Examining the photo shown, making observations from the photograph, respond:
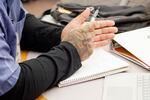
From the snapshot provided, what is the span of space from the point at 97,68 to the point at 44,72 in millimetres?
193

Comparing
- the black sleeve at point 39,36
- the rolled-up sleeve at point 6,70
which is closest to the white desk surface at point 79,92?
the rolled-up sleeve at point 6,70

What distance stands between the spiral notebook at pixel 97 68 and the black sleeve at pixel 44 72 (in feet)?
0.07

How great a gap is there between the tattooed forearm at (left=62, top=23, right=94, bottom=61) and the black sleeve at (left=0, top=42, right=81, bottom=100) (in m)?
0.03

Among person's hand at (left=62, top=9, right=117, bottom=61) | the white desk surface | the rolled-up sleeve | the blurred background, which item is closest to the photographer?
the rolled-up sleeve

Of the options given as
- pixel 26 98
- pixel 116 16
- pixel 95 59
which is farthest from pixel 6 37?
pixel 116 16

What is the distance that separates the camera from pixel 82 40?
1075 millimetres

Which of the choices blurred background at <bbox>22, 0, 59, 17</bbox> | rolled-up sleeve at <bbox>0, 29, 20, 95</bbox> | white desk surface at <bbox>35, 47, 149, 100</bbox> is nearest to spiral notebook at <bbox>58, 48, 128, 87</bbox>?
white desk surface at <bbox>35, 47, 149, 100</bbox>

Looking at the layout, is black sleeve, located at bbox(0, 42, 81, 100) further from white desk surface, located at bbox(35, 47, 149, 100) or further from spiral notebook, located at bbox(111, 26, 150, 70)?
spiral notebook, located at bbox(111, 26, 150, 70)

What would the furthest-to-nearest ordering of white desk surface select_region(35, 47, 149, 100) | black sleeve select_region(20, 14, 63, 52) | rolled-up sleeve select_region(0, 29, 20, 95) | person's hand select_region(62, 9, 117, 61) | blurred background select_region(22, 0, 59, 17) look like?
blurred background select_region(22, 0, 59, 17) < black sleeve select_region(20, 14, 63, 52) < person's hand select_region(62, 9, 117, 61) < white desk surface select_region(35, 47, 149, 100) < rolled-up sleeve select_region(0, 29, 20, 95)

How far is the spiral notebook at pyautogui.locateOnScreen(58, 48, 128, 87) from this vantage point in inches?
40.3

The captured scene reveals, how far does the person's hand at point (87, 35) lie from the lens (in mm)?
A: 1065

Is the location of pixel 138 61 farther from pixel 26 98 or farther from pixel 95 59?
pixel 26 98

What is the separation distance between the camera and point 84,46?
107 centimetres

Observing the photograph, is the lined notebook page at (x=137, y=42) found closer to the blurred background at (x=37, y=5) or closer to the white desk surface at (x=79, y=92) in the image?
the white desk surface at (x=79, y=92)
